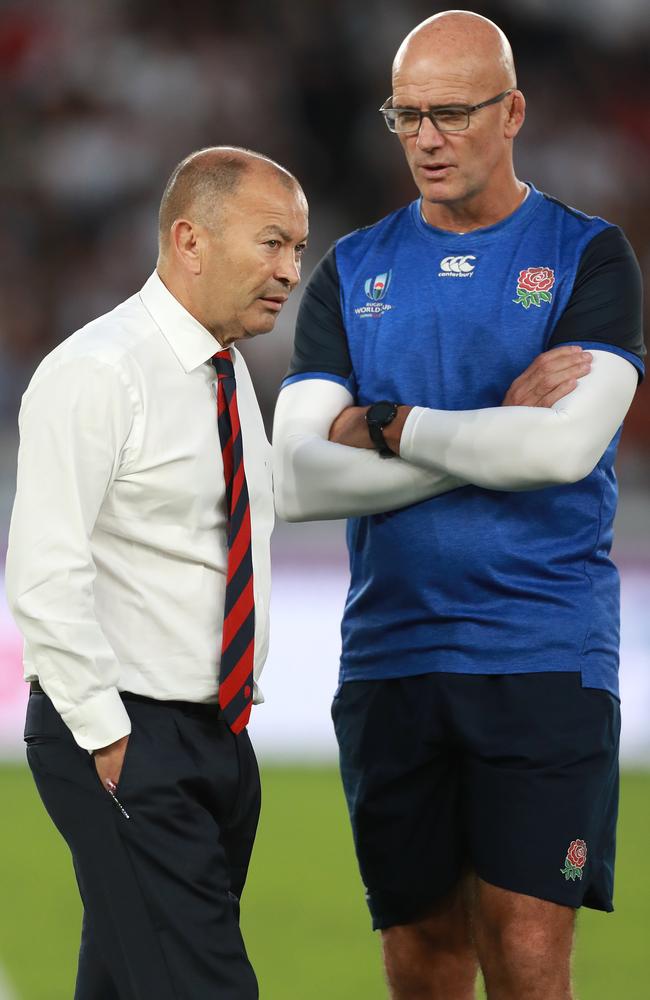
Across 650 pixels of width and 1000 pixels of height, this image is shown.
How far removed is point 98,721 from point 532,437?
94 cm

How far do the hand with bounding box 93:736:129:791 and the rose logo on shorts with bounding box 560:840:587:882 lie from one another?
0.93 m

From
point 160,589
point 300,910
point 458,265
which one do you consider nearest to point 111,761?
point 160,589

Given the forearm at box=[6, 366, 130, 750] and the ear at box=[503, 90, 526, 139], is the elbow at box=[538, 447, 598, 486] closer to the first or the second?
the ear at box=[503, 90, 526, 139]

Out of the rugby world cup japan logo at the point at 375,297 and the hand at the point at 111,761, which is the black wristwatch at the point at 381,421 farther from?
the hand at the point at 111,761

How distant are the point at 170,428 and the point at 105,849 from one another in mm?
682

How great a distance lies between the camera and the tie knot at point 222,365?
274cm

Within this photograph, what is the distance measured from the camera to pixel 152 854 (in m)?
2.54

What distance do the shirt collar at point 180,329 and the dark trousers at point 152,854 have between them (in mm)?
575

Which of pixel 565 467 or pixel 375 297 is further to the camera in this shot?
pixel 375 297

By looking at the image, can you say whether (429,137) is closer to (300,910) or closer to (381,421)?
(381,421)

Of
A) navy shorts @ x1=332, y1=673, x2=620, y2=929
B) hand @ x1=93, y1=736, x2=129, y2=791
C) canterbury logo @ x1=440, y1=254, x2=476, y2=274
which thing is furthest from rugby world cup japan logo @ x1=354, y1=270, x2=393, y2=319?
hand @ x1=93, y1=736, x2=129, y2=791

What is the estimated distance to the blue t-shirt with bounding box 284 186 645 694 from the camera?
301cm

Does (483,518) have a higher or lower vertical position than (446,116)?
lower

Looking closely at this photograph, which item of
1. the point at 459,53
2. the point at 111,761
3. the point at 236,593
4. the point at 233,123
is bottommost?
the point at 111,761
